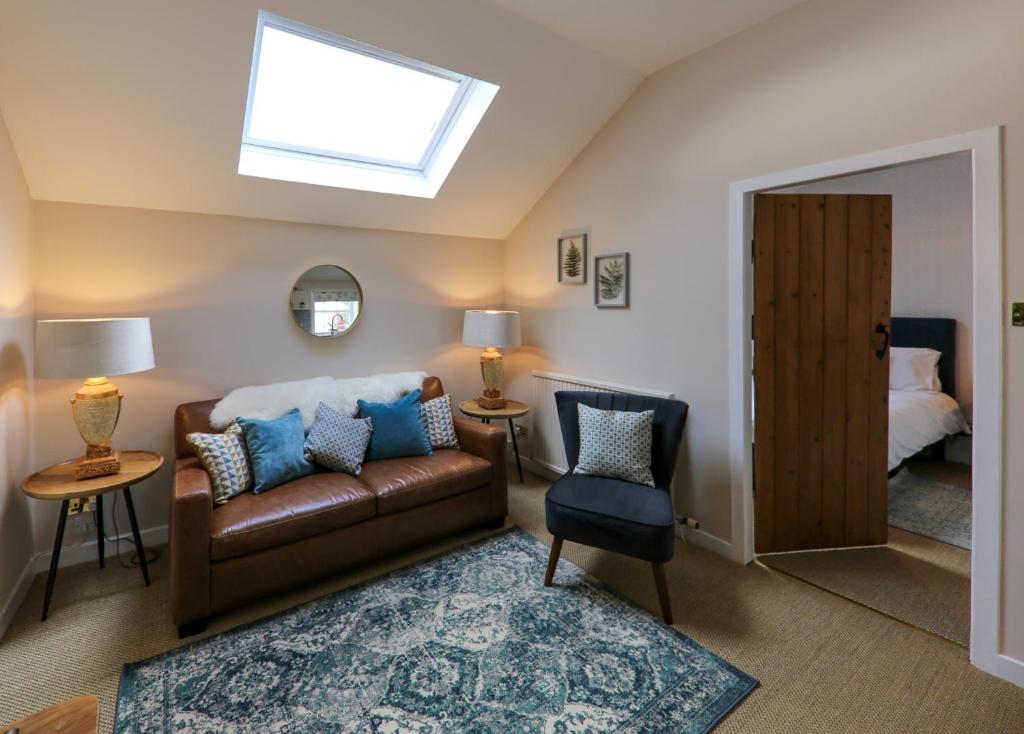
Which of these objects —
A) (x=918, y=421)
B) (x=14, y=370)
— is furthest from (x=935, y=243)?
(x=14, y=370)

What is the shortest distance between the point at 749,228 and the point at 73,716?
3.02m

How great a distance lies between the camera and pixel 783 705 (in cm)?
167

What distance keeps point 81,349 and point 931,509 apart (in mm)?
4842

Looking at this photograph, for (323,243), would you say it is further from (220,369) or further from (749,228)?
(749,228)

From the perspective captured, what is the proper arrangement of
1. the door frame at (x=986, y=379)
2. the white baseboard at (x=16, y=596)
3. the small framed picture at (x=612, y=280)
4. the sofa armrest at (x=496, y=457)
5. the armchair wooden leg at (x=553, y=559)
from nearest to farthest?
the door frame at (x=986, y=379) → the white baseboard at (x=16, y=596) → the armchair wooden leg at (x=553, y=559) → the sofa armrest at (x=496, y=457) → the small framed picture at (x=612, y=280)

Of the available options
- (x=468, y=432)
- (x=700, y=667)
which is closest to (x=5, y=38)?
(x=468, y=432)

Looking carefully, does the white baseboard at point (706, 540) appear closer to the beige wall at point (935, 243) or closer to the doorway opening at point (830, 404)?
the doorway opening at point (830, 404)

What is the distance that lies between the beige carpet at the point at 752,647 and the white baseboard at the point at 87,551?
83 millimetres

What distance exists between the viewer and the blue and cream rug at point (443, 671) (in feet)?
5.37

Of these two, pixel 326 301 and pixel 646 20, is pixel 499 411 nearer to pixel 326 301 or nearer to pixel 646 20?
pixel 326 301

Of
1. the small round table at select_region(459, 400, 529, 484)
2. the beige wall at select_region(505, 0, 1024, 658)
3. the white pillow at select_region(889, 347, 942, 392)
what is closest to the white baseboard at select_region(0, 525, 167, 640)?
the small round table at select_region(459, 400, 529, 484)

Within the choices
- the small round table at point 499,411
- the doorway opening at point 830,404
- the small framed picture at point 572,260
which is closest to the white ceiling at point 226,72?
the small framed picture at point 572,260

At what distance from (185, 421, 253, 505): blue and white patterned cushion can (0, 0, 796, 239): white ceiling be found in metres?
1.39

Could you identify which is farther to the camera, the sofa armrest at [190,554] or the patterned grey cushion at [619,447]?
the patterned grey cushion at [619,447]
